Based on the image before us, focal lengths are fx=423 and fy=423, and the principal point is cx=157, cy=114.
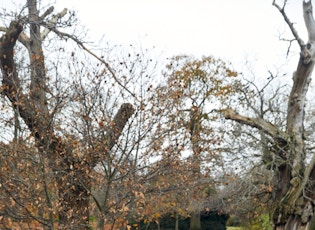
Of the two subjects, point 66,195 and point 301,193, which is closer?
point 66,195

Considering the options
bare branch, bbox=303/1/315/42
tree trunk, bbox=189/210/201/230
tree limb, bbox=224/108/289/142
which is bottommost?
tree trunk, bbox=189/210/201/230

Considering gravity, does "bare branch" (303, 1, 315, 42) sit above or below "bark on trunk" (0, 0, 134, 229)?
above

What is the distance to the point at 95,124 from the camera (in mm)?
7309

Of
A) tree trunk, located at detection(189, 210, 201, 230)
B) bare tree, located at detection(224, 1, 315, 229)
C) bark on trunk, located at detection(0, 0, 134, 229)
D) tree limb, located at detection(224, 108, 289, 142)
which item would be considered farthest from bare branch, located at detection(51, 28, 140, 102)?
tree trunk, located at detection(189, 210, 201, 230)

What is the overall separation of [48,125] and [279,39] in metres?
9.08

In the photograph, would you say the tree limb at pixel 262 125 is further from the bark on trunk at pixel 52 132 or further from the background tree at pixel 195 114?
the bark on trunk at pixel 52 132

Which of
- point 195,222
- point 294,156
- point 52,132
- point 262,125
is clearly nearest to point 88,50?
point 52,132

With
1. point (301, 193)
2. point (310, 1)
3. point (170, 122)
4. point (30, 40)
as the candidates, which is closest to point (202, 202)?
point (301, 193)

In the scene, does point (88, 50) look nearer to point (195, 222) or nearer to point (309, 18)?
point (309, 18)

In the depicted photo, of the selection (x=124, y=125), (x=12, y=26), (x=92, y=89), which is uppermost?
(x=12, y=26)

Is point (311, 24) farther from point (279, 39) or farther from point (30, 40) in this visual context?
point (30, 40)

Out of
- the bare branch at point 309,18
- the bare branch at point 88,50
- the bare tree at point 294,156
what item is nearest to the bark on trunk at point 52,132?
the bare branch at point 88,50

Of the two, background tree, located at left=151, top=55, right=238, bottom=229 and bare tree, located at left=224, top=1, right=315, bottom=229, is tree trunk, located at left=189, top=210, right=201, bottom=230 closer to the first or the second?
background tree, located at left=151, top=55, right=238, bottom=229

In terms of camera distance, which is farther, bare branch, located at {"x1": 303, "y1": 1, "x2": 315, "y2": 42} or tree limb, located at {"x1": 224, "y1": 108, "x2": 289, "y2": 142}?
bare branch, located at {"x1": 303, "y1": 1, "x2": 315, "y2": 42}
